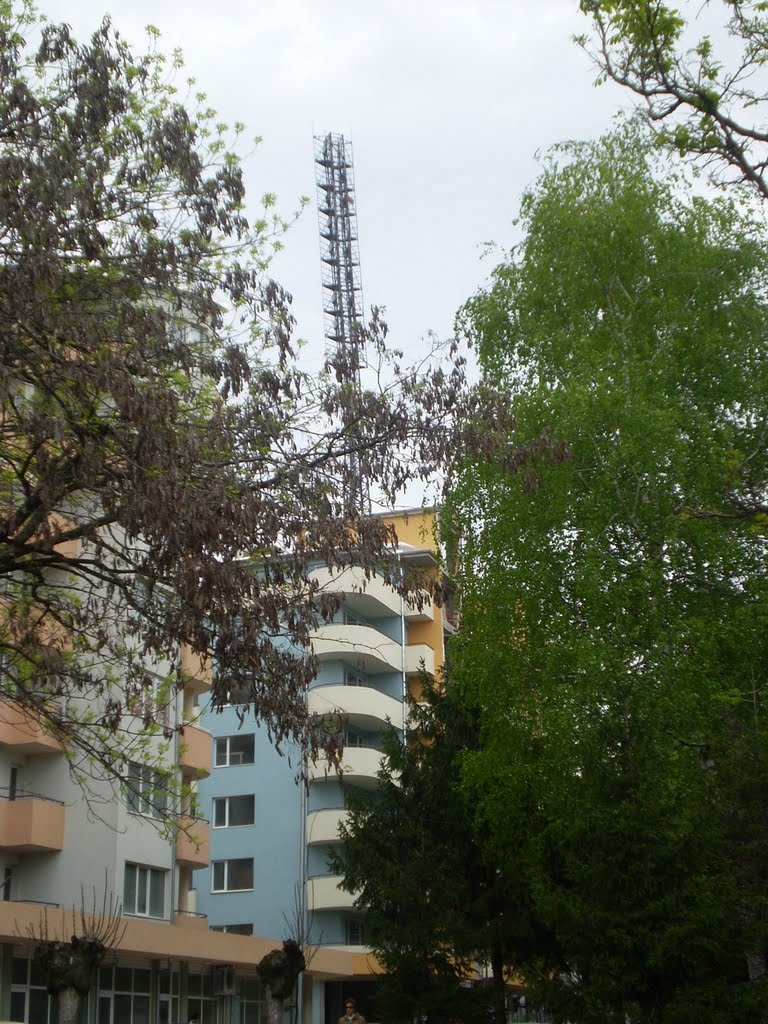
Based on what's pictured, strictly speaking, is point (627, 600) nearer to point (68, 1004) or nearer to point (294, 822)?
point (68, 1004)

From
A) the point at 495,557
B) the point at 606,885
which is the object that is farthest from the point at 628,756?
the point at 495,557

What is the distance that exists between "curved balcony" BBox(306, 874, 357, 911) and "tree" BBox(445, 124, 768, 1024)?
18.7m

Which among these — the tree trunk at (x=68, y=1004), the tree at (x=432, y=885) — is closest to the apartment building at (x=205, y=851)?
the tree trunk at (x=68, y=1004)

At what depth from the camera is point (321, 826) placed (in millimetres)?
46281

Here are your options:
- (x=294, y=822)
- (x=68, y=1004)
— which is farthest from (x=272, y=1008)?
(x=294, y=822)

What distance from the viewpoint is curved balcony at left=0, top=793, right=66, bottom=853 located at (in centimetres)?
2989

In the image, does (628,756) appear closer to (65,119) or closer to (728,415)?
(728,415)

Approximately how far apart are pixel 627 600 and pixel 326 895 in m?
26.5

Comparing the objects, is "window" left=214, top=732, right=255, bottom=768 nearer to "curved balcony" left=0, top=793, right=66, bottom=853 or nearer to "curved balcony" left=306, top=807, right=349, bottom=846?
"curved balcony" left=306, top=807, right=349, bottom=846

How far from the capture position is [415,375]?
13.6 metres

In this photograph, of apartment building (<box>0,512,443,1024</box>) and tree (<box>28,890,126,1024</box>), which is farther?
apartment building (<box>0,512,443,1024</box>)

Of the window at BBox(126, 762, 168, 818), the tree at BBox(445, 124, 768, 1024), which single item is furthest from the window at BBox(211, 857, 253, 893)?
the tree at BBox(445, 124, 768, 1024)

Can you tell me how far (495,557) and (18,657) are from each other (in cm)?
1121

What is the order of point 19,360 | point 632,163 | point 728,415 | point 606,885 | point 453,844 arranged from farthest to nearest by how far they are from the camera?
point 453,844 → point 632,163 → point 728,415 → point 606,885 → point 19,360
